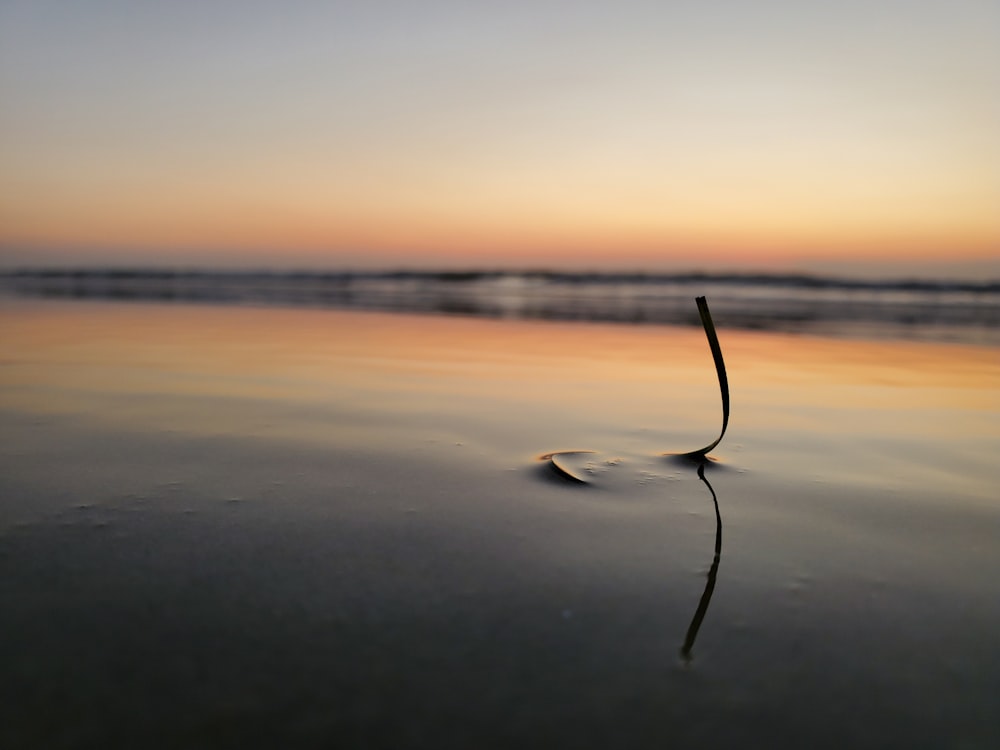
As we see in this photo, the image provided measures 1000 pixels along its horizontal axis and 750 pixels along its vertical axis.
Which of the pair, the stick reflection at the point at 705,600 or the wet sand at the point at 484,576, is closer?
the wet sand at the point at 484,576

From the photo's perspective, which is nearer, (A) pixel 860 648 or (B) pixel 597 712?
(B) pixel 597 712

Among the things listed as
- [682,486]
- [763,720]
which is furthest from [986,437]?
[763,720]

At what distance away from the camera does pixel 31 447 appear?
11.8 feet

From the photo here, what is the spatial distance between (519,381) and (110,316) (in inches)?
424

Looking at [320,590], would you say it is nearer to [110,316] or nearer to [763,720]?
[763,720]

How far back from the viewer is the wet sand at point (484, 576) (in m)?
1.55

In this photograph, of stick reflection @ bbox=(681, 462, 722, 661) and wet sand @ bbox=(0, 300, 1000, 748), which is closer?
wet sand @ bbox=(0, 300, 1000, 748)

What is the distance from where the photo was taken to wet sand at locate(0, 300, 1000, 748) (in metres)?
1.55

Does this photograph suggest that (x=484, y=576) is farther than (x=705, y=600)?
Yes

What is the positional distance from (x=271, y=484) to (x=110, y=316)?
12.5 metres

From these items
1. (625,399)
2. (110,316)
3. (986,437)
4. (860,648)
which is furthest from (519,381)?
(110,316)

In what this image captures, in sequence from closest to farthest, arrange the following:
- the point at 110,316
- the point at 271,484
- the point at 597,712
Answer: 1. the point at 597,712
2. the point at 271,484
3. the point at 110,316

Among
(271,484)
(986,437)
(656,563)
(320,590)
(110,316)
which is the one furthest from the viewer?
(110,316)

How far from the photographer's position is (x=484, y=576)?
2258 millimetres
